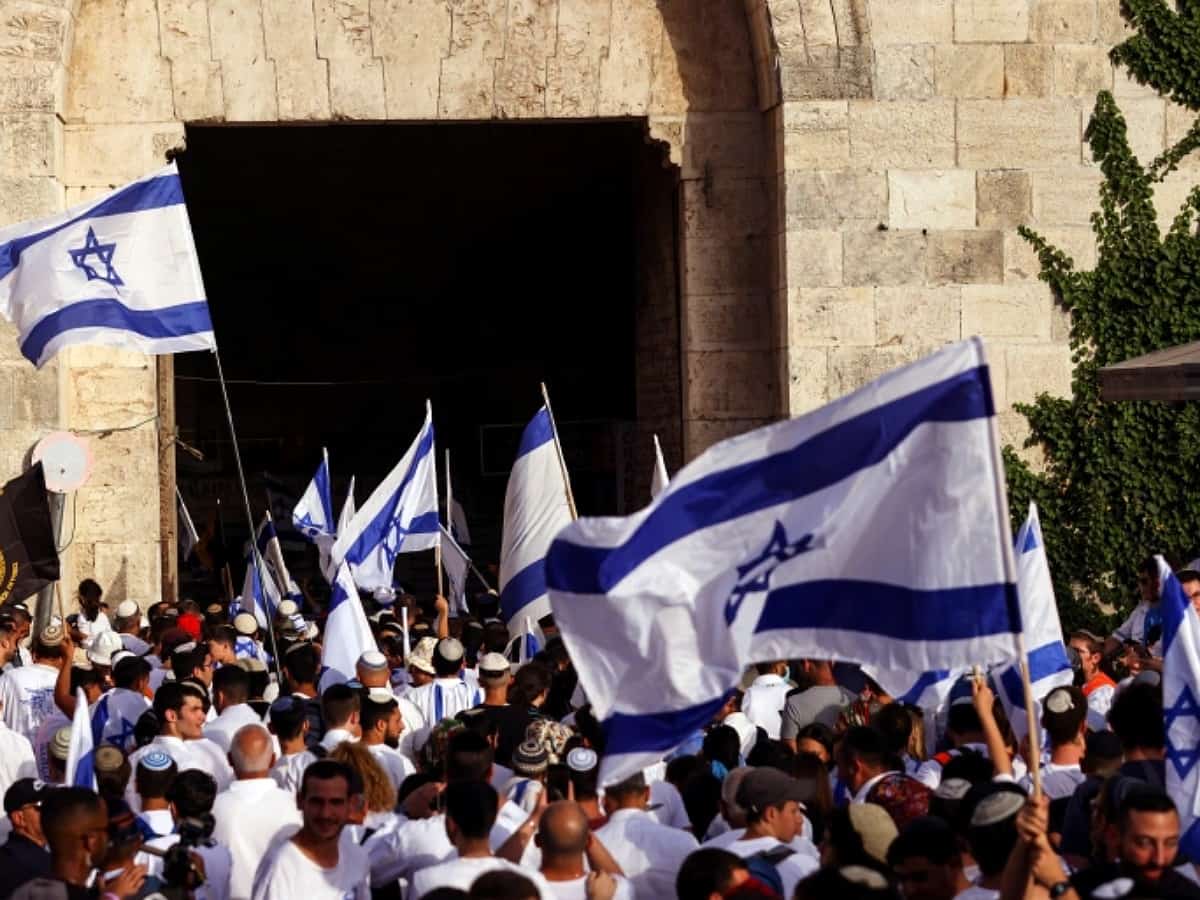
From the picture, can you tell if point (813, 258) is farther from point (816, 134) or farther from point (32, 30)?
point (32, 30)

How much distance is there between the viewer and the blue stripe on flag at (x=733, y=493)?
572cm

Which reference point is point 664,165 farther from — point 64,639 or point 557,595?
point 557,595

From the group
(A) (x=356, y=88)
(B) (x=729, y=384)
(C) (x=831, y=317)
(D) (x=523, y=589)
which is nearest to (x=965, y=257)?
(C) (x=831, y=317)

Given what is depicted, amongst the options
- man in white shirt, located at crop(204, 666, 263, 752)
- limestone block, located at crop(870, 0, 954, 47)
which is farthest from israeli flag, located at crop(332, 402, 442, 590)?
limestone block, located at crop(870, 0, 954, 47)

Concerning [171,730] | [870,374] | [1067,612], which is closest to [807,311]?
[870,374]

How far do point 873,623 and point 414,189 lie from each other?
21.8 m

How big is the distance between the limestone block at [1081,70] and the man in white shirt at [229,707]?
9.46 meters

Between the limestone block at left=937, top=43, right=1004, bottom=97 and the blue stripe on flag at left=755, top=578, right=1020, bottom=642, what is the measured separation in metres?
11.1

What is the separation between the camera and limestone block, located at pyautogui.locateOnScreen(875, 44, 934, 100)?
16.2 meters

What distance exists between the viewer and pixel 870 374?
640 inches

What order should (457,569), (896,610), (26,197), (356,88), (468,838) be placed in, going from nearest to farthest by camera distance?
1. (896,610)
2. (468,838)
3. (457,569)
4. (26,197)
5. (356,88)

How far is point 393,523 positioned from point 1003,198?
5.68 m

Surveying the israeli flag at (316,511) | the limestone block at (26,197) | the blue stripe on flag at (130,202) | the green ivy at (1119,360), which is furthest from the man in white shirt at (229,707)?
the green ivy at (1119,360)

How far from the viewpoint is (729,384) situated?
55.8 ft
